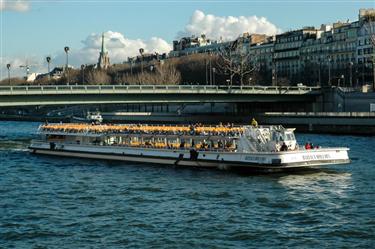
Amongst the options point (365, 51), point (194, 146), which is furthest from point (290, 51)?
point (194, 146)

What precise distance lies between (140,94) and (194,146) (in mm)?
25445

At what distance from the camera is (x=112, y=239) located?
869 inches

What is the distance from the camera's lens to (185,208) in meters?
27.2

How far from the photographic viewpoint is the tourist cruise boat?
3675 cm

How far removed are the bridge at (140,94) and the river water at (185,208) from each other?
18.4m

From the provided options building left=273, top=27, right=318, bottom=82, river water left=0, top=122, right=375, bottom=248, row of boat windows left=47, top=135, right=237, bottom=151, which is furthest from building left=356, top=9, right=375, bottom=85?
river water left=0, top=122, right=375, bottom=248

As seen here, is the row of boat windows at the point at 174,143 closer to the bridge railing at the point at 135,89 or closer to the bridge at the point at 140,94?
the bridge railing at the point at 135,89

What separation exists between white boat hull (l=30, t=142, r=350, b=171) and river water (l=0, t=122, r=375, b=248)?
0.73m

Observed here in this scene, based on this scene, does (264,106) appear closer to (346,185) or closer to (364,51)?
(364,51)

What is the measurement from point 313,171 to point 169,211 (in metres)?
13.6

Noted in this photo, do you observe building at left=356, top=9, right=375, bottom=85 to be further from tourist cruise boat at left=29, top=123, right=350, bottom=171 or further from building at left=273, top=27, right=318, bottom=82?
tourist cruise boat at left=29, top=123, right=350, bottom=171

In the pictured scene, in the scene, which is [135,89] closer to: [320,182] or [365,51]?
[320,182]

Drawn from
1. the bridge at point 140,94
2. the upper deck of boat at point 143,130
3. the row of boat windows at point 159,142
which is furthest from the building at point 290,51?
the row of boat windows at point 159,142

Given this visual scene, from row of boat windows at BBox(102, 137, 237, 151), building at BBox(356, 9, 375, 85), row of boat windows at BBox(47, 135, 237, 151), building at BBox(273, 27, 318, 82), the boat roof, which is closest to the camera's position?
row of boat windows at BBox(102, 137, 237, 151)
